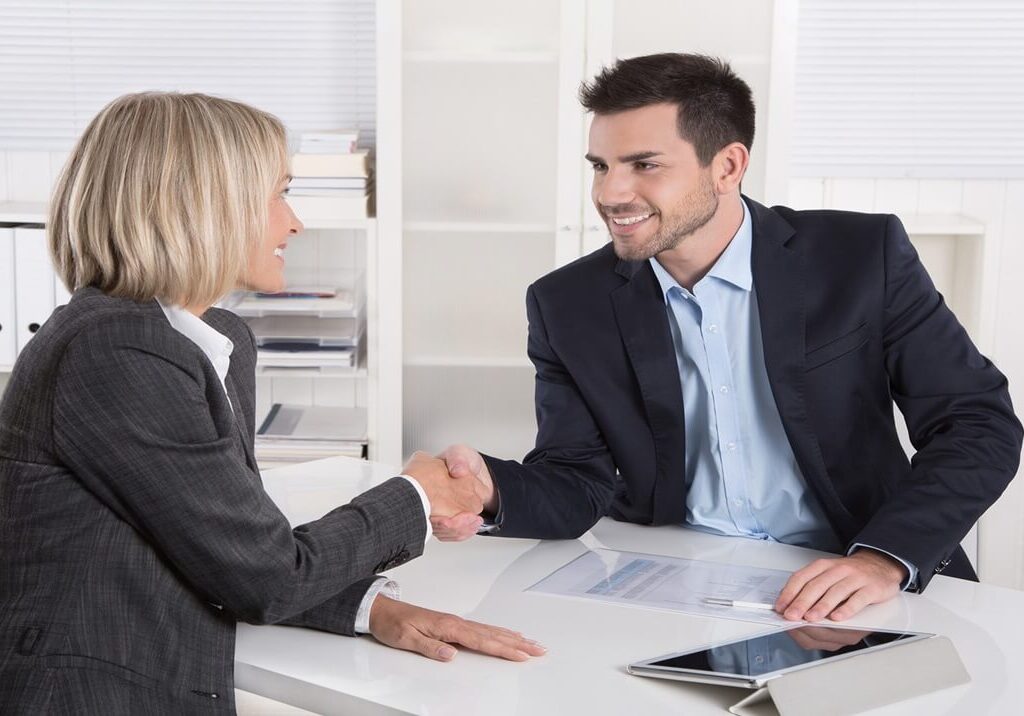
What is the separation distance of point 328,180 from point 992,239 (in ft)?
6.23

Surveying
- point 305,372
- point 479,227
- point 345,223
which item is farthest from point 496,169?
point 305,372

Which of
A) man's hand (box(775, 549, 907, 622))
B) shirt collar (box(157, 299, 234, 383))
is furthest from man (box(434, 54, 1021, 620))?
shirt collar (box(157, 299, 234, 383))

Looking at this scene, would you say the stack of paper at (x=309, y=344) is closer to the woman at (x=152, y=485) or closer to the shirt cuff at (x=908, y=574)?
the woman at (x=152, y=485)

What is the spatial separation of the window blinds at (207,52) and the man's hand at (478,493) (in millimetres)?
1998

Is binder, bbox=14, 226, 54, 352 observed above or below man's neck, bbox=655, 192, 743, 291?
below

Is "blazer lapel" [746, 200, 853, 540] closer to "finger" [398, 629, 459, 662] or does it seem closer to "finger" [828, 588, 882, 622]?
"finger" [828, 588, 882, 622]

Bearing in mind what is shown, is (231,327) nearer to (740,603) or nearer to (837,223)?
(740,603)

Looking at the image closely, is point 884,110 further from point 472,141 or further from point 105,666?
point 105,666

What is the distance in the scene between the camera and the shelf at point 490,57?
3271mm

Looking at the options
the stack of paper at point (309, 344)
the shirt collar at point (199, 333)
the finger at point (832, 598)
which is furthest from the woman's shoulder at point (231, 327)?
the stack of paper at point (309, 344)

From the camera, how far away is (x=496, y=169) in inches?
132

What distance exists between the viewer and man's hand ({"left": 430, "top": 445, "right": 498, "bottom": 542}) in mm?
1710

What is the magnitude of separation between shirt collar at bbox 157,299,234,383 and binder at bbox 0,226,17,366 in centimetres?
199

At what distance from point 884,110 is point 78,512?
2.87 metres
